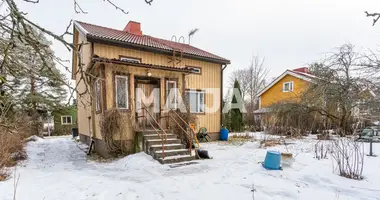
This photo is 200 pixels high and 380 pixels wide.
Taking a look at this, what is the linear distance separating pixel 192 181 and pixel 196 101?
650cm

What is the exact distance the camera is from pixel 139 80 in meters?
8.25

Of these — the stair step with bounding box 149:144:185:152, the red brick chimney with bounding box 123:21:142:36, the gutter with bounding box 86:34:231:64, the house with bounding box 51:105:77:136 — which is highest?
the red brick chimney with bounding box 123:21:142:36

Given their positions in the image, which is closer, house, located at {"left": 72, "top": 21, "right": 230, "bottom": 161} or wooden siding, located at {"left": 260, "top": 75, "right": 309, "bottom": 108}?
house, located at {"left": 72, "top": 21, "right": 230, "bottom": 161}

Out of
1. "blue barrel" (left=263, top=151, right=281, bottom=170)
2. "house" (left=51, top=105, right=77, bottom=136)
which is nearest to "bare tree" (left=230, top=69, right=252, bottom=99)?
"house" (left=51, top=105, right=77, bottom=136)

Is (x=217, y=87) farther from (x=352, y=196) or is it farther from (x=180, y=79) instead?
(x=352, y=196)

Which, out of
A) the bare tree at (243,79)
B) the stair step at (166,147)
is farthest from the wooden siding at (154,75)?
the bare tree at (243,79)

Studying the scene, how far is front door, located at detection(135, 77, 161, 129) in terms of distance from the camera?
8.09 m

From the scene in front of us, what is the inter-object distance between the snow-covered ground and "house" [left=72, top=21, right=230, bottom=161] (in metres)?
1.66

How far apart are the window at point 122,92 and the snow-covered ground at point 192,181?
2199 millimetres

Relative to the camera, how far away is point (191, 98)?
414 inches

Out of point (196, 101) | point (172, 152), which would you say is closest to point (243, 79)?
point (196, 101)

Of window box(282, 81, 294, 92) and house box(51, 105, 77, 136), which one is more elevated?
window box(282, 81, 294, 92)

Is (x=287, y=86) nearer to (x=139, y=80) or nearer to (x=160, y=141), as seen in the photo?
(x=139, y=80)

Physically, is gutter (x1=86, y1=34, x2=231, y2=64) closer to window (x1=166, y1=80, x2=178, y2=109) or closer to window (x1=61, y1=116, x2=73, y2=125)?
window (x1=166, y1=80, x2=178, y2=109)
